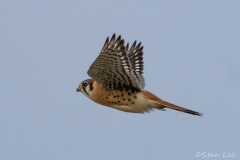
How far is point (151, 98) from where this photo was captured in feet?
32.2

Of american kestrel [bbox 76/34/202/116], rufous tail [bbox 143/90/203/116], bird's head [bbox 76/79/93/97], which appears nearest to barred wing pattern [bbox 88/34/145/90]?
american kestrel [bbox 76/34/202/116]

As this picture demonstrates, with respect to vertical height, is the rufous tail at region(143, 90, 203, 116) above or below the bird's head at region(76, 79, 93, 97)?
below

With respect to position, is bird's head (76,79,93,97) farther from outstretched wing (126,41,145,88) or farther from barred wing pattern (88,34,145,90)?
outstretched wing (126,41,145,88)

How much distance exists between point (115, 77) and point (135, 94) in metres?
0.46

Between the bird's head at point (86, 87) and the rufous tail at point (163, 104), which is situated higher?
the bird's head at point (86, 87)

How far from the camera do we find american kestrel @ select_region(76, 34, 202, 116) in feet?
30.0

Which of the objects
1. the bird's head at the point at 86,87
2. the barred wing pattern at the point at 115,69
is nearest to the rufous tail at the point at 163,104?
the barred wing pattern at the point at 115,69

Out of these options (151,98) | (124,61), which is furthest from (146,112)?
(124,61)

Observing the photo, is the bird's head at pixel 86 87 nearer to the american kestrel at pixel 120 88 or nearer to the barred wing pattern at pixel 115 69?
Answer: the american kestrel at pixel 120 88

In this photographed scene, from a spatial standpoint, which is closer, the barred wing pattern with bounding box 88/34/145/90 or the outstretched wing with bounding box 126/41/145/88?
the barred wing pattern with bounding box 88/34/145/90

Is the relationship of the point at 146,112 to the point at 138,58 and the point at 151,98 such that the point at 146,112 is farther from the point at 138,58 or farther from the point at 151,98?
the point at 138,58

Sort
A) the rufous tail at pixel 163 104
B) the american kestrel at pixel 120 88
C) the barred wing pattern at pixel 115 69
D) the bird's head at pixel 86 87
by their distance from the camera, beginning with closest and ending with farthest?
the barred wing pattern at pixel 115 69 → the american kestrel at pixel 120 88 → the rufous tail at pixel 163 104 → the bird's head at pixel 86 87

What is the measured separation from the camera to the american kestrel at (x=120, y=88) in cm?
916

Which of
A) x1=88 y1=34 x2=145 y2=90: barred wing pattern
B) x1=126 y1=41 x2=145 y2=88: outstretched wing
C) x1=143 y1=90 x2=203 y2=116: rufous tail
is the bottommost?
x1=143 y1=90 x2=203 y2=116: rufous tail
